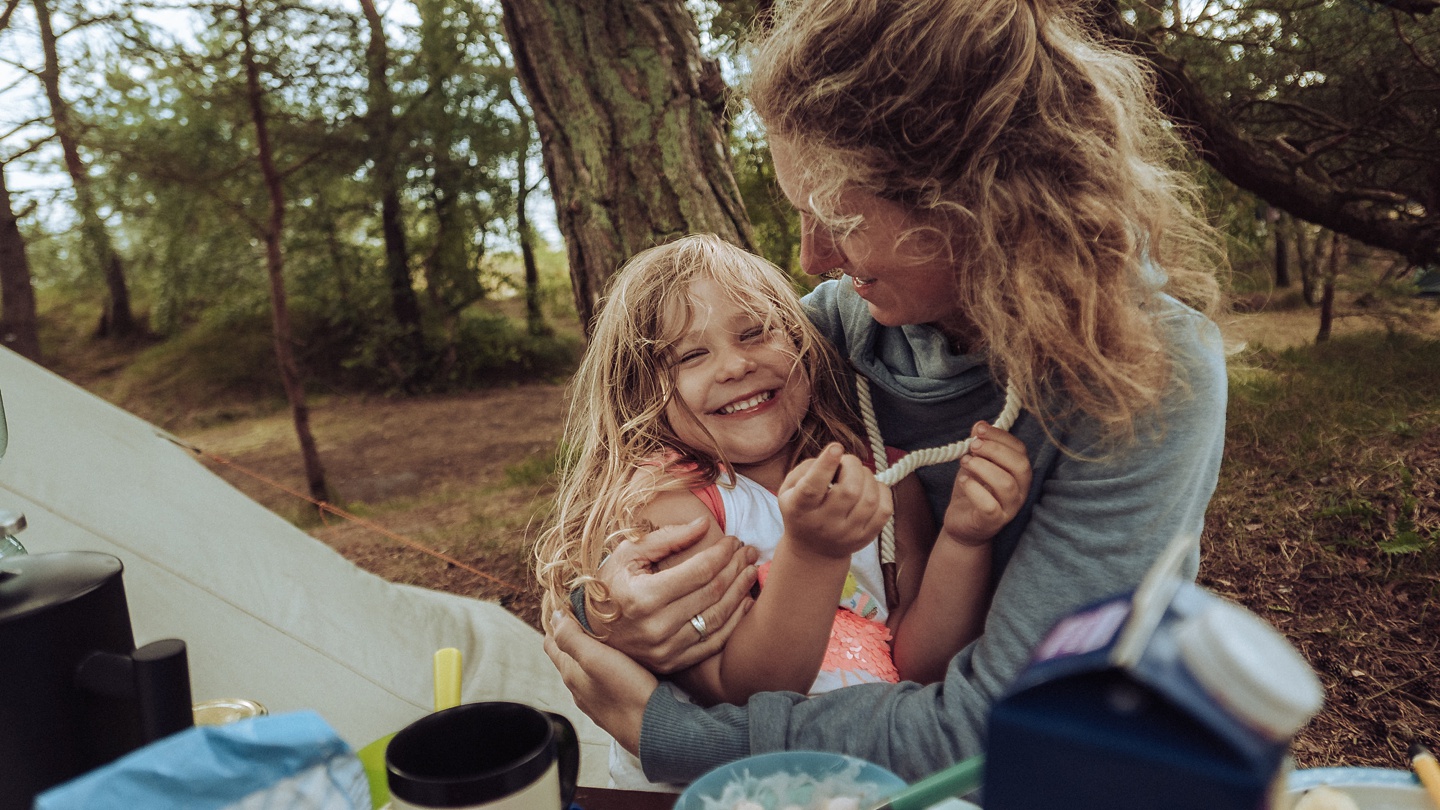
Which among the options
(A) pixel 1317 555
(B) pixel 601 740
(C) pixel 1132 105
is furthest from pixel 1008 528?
(A) pixel 1317 555

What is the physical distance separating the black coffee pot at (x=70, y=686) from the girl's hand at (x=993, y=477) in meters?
0.90

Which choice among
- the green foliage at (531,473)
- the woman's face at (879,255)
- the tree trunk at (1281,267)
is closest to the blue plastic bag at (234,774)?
the woman's face at (879,255)

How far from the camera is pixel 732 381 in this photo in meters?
1.37

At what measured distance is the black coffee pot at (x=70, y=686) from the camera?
2.19 feet

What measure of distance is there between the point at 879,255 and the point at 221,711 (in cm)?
98

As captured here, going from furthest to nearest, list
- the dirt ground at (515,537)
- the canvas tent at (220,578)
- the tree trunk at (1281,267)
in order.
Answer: the tree trunk at (1281,267) → the dirt ground at (515,537) → the canvas tent at (220,578)

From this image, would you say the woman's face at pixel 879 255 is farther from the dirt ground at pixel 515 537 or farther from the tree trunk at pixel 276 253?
the tree trunk at pixel 276 253

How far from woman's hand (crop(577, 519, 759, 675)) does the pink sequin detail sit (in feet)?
0.24

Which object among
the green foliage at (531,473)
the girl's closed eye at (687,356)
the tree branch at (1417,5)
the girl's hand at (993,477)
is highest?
the tree branch at (1417,5)

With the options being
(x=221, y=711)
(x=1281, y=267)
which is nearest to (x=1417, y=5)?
(x=221, y=711)

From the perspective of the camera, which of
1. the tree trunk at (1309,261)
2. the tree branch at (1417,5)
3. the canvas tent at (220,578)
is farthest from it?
the tree trunk at (1309,261)

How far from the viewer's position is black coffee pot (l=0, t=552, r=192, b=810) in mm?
666

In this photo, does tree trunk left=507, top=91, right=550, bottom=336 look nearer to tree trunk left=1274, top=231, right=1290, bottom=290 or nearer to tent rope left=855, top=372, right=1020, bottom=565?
tree trunk left=1274, top=231, right=1290, bottom=290

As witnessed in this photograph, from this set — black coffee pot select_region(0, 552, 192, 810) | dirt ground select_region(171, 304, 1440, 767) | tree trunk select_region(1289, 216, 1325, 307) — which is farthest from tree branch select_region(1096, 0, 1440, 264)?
black coffee pot select_region(0, 552, 192, 810)
